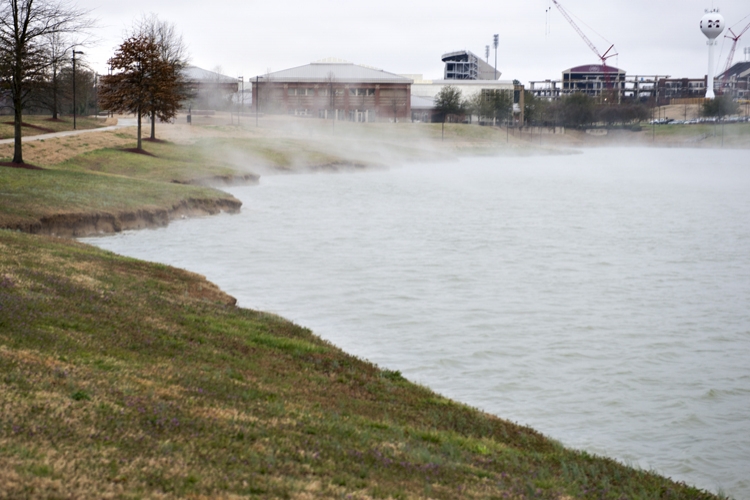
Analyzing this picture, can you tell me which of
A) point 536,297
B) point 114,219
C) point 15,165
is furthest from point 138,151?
point 536,297

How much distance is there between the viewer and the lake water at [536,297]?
1543 centimetres

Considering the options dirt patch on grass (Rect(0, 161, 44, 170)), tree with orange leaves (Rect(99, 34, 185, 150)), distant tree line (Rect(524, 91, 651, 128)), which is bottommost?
dirt patch on grass (Rect(0, 161, 44, 170))

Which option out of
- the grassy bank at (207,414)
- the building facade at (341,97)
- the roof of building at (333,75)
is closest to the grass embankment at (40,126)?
the grassy bank at (207,414)

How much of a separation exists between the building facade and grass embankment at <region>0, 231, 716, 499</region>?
127705mm

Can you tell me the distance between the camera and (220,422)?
9555mm

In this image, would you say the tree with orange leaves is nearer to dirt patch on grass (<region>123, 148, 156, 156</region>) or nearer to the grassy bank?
dirt patch on grass (<region>123, 148, 156, 156</region>)

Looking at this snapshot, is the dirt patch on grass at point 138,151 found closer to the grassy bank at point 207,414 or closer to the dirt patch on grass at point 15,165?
the dirt patch on grass at point 15,165

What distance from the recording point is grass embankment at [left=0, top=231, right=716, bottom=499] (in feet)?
25.6

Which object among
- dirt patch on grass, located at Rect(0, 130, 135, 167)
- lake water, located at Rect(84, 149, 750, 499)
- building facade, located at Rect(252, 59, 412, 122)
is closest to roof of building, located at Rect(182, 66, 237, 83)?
building facade, located at Rect(252, 59, 412, 122)

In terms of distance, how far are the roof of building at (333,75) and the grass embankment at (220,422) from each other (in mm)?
126215

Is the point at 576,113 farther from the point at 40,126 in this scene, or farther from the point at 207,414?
the point at 207,414

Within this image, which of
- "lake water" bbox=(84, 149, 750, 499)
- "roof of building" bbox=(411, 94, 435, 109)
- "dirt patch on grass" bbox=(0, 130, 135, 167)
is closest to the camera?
"lake water" bbox=(84, 149, 750, 499)

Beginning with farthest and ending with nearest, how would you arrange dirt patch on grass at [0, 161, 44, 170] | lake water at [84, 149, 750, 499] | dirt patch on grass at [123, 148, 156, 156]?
dirt patch on grass at [123, 148, 156, 156]
dirt patch on grass at [0, 161, 44, 170]
lake water at [84, 149, 750, 499]

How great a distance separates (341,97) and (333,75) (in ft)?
12.4
